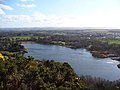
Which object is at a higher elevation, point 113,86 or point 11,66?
point 11,66

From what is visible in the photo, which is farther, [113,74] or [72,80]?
[113,74]

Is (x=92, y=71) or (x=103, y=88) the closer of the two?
(x=103, y=88)

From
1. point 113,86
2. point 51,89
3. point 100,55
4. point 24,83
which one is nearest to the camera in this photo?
point 51,89

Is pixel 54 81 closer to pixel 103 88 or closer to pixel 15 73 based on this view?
pixel 15 73

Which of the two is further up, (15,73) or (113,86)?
(15,73)

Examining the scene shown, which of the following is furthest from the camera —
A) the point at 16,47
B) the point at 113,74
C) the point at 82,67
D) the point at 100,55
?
the point at 16,47

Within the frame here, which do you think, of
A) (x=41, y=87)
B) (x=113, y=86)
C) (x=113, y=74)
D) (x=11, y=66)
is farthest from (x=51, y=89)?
(x=113, y=74)

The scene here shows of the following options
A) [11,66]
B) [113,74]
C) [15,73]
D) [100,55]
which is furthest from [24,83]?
[100,55]

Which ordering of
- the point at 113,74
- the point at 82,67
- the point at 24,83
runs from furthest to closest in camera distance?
the point at 82,67, the point at 113,74, the point at 24,83

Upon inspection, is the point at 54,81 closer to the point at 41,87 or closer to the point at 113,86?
the point at 41,87
